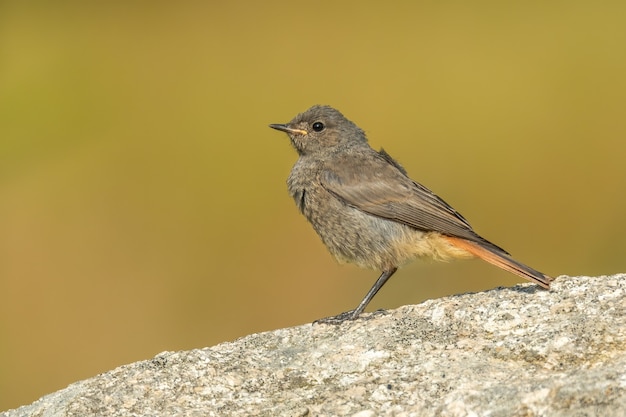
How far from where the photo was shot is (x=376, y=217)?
21.5 feet

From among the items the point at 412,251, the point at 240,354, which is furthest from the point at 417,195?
the point at 240,354

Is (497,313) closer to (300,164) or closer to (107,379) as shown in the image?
(107,379)

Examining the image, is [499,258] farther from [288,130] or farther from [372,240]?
[288,130]

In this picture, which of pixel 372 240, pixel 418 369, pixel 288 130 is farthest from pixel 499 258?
pixel 288 130

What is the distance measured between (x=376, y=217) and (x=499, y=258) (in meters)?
1.06

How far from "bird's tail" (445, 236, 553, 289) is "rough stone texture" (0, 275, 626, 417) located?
104 millimetres

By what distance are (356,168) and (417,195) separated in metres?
0.54

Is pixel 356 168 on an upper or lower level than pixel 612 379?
upper

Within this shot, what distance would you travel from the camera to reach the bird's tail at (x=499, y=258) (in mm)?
5070

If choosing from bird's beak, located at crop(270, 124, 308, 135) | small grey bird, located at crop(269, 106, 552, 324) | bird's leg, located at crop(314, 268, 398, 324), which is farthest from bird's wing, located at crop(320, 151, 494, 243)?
bird's beak, located at crop(270, 124, 308, 135)

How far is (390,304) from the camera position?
27.8 feet

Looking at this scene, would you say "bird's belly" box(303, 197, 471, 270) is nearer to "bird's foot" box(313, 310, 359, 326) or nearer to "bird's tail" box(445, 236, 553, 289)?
"bird's tail" box(445, 236, 553, 289)

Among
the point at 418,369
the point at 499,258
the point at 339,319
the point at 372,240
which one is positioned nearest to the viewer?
the point at 418,369

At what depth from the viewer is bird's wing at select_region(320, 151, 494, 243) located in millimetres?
6285
